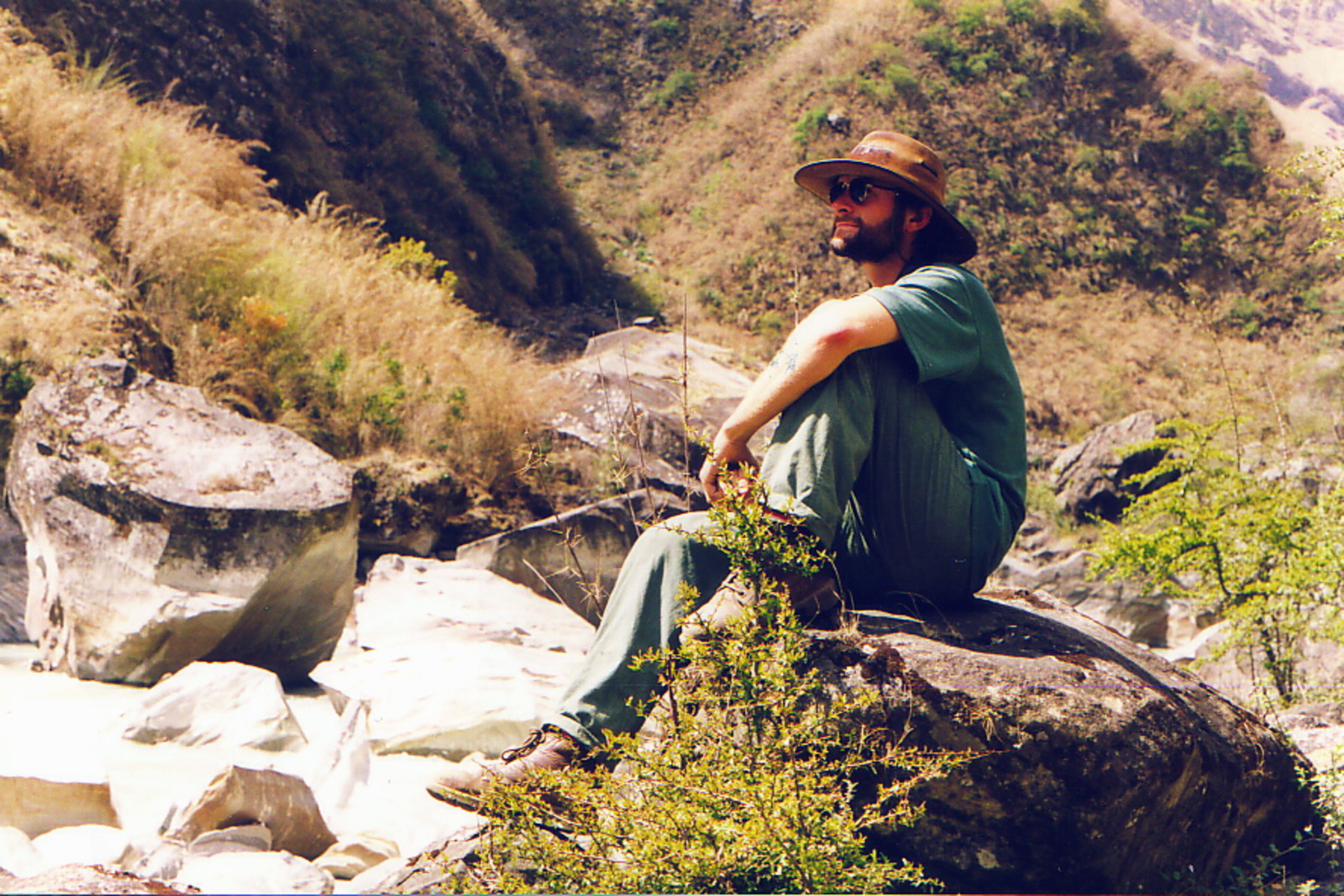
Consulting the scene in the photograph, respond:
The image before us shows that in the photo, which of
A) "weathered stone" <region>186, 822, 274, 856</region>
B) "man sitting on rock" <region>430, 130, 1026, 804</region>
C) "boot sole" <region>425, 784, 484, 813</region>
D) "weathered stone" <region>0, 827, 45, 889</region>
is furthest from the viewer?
"weathered stone" <region>186, 822, 274, 856</region>

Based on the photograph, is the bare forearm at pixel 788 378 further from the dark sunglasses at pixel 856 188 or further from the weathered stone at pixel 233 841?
the weathered stone at pixel 233 841

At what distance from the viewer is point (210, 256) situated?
9.48 metres

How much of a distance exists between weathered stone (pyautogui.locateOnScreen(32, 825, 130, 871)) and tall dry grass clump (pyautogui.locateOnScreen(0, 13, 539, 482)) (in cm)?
596

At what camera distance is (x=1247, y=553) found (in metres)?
6.09

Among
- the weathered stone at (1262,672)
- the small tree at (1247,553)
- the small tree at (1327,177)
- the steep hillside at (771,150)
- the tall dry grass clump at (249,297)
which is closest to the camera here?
the small tree at (1327,177)

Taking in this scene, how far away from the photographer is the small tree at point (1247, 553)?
17.1 feet

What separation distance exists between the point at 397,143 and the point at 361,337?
1344 cm

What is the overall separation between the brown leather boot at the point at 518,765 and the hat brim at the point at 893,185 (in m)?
1.51

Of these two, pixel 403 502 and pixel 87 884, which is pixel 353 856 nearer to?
pixel 87 884

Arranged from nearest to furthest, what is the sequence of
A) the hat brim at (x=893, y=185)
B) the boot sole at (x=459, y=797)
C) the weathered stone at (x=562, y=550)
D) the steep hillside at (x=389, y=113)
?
the boot sole at (x=459, y=797) → the hat brim at (x=893, y=185) → the weathered stone at (x=562, y=550) → the steep hillside at (x=389, y=113)

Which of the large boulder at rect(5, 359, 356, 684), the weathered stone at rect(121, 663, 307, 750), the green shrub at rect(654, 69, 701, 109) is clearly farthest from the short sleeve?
the green shrub at rect(654, 69, 701, 109)

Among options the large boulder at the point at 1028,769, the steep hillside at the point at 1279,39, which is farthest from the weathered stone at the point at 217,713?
the steep hillside at the point at 1279,39

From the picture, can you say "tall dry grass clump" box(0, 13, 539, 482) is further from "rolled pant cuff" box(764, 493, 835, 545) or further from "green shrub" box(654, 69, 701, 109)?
"green shrub" box(654, 69, 701, 109)

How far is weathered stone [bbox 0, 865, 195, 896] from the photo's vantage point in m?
2.16
